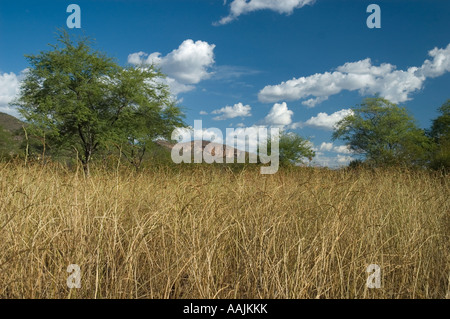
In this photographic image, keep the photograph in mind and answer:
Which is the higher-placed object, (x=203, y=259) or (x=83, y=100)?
(x=83, y=100)

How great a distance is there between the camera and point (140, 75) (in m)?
27.9

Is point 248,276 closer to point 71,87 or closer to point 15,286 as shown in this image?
point 15,286

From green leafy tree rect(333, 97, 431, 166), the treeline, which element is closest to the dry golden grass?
the treeline

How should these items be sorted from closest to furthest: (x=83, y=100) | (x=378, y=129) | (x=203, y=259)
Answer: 1. (x=203, y=259)
2. (x=83, y=100)
3. (x=378, y=129)

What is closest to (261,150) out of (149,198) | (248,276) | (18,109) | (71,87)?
(71,87)

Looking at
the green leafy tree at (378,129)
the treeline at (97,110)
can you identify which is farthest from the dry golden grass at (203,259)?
the green leafy tree at (378,129)

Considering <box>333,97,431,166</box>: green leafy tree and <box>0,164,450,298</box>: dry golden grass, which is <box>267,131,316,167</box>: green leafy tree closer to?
<box>333,97,431,166</box>: green leafy tree

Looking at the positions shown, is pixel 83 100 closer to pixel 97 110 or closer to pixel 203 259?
pixel 97 110

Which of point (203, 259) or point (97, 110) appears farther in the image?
point (97, 110)

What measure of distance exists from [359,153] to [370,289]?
1709 inches

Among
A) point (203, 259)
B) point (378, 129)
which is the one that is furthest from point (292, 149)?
point (203, 259)

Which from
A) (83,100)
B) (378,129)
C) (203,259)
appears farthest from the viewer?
(378,129)

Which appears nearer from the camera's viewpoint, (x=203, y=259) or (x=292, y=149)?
(x=203, y=259)

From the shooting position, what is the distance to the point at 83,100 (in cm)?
2391
